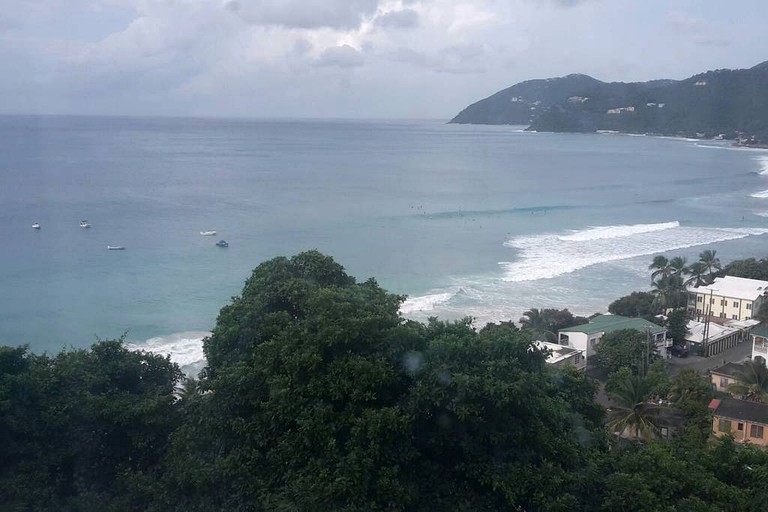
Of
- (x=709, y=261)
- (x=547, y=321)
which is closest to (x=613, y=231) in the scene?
(x=709, y=261)

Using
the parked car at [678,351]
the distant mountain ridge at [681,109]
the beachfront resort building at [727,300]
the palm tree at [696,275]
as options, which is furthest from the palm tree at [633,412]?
the distant mountain ridge at [681,109]

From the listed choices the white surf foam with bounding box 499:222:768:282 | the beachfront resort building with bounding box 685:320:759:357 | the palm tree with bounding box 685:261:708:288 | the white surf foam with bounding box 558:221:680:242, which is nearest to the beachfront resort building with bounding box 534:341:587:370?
the beachfront resort building with bounding box 685:320:759:357

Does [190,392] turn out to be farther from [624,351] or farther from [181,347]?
[624,351]

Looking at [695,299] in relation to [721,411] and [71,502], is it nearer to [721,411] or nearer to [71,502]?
[721,411]

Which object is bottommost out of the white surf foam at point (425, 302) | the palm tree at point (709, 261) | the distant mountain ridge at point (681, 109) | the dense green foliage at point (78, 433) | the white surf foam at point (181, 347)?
the white surf foam at point (181, 347)

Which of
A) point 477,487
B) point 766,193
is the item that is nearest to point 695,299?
point 477,487

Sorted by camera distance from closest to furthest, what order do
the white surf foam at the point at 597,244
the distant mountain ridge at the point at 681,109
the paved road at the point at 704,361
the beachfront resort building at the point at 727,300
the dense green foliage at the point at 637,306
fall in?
the paved road at the point at 704,361
the dense green foliage at the point at 637,306
the beachfront resort building at the point at 727,300
the white surf foam at the point at 597,244
the distant mountain ridge at the point at 681,109

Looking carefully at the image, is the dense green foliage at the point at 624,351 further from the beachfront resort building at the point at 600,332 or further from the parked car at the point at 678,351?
the parked car at the point at 678,351
